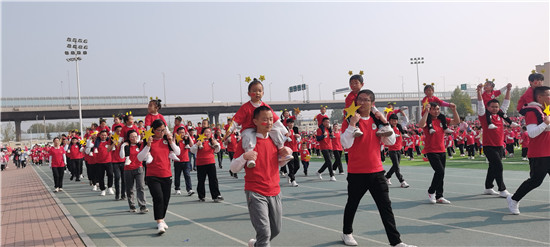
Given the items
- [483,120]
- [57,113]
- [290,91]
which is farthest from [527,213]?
[290,91]

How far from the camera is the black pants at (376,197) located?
529 centimetres

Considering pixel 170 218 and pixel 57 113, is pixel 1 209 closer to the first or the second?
pixel 170 218

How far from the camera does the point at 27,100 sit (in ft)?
218

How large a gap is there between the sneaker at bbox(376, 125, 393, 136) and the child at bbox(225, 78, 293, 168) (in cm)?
130

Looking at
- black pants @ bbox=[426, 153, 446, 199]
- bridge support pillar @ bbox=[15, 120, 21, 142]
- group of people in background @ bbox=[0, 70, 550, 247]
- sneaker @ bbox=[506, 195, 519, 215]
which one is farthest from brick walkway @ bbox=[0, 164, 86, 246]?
bridge support pillar @ bbox=[15, 120, 21, 142]

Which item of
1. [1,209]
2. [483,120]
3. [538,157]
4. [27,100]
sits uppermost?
[27,100]

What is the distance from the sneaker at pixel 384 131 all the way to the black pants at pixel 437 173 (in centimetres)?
345

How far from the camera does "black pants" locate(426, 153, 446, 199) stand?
8.41 m

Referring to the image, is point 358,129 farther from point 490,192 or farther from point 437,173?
point 490,192

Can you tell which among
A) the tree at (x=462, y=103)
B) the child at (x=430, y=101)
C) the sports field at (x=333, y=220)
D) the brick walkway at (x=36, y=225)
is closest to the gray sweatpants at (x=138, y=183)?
the sports field at (x=333, y=220)

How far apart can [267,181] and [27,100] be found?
2855 inches

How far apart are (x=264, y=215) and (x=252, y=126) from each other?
3.49ft

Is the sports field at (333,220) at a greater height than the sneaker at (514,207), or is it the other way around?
the sneaker at (514,207)

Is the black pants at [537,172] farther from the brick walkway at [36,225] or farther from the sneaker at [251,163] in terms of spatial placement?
the brick walkway at [36,225]
